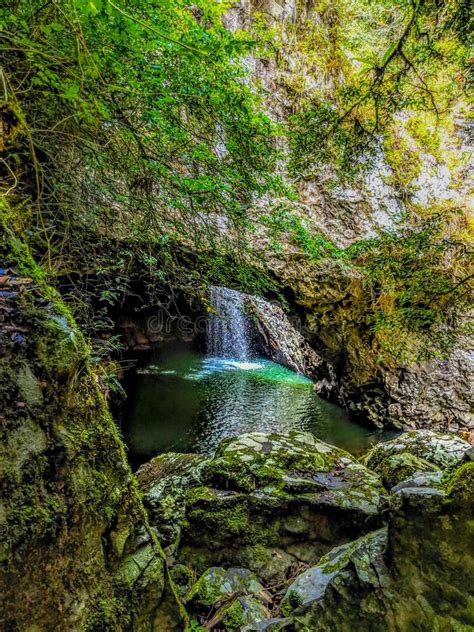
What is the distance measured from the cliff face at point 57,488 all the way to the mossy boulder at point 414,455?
110 inches

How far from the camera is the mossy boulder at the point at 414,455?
319 centimetres

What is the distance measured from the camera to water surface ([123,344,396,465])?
642cm

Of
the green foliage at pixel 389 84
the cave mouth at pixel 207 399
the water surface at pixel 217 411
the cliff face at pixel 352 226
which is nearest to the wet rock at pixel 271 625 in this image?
the cave mouth at pixel 207 399

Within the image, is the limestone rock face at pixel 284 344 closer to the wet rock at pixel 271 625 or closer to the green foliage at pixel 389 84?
the green foliage at pixel 389 84

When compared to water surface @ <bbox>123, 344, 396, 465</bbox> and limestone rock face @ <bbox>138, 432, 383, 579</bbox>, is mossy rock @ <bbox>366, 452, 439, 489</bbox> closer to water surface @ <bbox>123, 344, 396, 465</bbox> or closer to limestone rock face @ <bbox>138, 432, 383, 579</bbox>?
limestone rock face @ <bbox>138, 432, 383, 579</bbox>

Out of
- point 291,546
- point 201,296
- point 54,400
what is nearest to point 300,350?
point 201,296

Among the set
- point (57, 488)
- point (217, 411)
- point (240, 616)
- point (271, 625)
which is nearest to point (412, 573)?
point (271, 625)

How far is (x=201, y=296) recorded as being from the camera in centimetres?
382

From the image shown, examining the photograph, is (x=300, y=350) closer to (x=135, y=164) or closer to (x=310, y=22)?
(x=310, y=22)

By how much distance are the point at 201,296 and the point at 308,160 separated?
6.45 feet

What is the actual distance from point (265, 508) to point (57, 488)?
208cm

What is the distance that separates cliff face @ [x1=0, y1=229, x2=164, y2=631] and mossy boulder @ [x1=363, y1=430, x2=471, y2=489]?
9.17 feet

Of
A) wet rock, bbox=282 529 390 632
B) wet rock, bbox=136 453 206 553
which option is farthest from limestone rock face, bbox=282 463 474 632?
wet rock, bbox=136 453 206 553

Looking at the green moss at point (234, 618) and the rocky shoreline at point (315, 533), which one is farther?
the green moss at point (234, 618)
